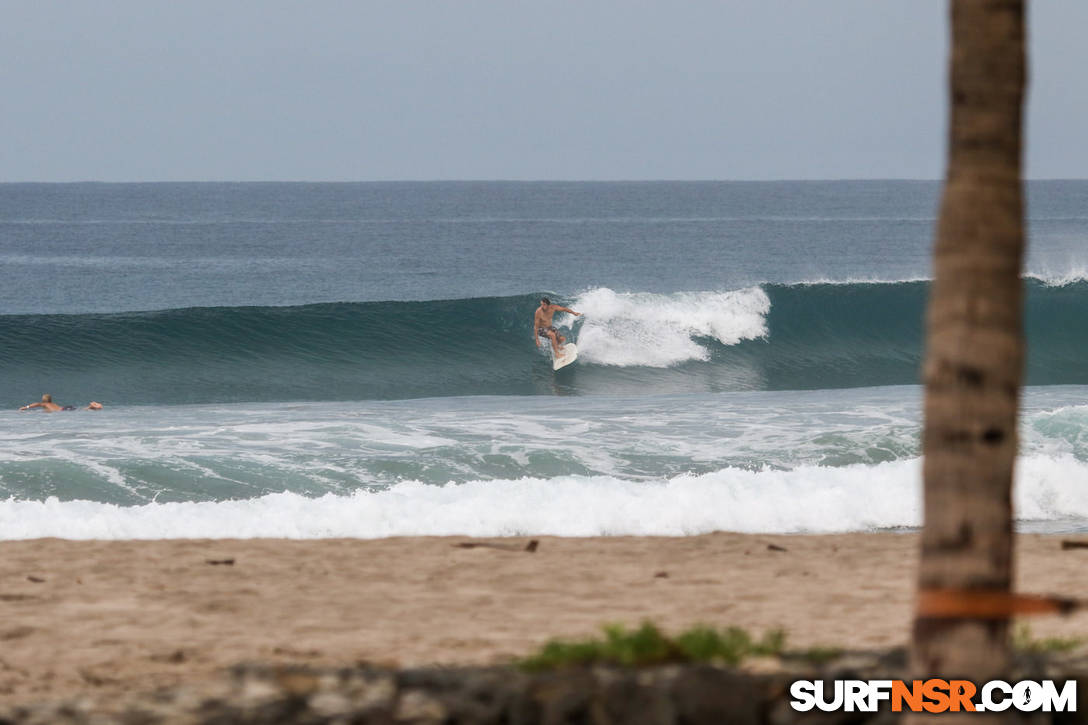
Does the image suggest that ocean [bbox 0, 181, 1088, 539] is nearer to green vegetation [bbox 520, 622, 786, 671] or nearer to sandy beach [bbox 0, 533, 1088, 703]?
sandy beach [bbox 0, 533, 1088, 703]

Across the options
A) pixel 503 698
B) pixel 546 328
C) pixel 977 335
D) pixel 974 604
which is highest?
pixel 546 328

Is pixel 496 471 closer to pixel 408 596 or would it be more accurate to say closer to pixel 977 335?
pixel 408 596

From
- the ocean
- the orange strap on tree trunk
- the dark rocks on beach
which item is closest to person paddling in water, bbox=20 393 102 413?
the ocean

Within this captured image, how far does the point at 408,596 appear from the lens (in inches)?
255

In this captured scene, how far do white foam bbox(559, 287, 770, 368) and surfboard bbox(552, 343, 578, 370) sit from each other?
526mm

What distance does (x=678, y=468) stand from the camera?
1317cm

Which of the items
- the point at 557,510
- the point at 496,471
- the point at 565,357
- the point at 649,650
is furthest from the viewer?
the point at 565,357

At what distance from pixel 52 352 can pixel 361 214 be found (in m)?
89.2

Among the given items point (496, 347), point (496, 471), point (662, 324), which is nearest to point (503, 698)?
point (496, 471)

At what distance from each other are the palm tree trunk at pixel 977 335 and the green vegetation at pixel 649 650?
1261mm

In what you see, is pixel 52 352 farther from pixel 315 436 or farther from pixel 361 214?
pixel 361 214

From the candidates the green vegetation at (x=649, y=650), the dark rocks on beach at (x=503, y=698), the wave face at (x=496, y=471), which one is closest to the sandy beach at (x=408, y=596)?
the dark rocks on beach at (x=503, y=698)

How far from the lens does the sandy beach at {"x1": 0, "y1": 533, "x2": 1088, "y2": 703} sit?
527 centimetres

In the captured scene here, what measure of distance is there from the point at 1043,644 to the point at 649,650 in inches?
60.4
